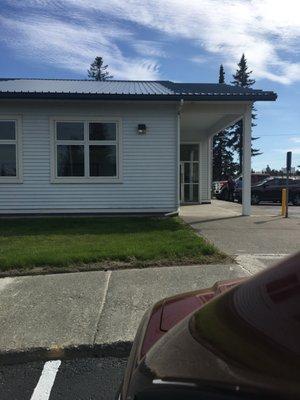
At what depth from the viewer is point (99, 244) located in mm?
9461

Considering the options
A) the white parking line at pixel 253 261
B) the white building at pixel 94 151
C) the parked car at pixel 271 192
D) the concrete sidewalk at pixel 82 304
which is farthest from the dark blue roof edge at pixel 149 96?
the parked car at pixel 271 192

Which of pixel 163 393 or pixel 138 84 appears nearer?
pixel 163 393

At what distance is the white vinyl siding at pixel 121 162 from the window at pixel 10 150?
202 millimetres

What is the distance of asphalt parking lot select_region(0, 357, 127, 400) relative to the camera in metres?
3.89

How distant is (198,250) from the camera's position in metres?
8.66

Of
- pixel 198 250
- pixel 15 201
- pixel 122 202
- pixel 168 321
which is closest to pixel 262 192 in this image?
pixel 122 202

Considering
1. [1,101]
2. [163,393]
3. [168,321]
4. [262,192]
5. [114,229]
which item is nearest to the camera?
[163,393]

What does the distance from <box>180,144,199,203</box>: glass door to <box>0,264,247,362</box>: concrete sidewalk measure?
15524 millimetres

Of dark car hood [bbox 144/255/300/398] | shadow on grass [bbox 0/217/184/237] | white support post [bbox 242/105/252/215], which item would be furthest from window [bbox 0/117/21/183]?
dark car hood [bbox 144/255/300/398]

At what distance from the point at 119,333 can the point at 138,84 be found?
49.1 ft

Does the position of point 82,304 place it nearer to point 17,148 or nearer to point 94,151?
point 94,151

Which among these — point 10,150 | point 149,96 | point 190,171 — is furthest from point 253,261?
point 190,171

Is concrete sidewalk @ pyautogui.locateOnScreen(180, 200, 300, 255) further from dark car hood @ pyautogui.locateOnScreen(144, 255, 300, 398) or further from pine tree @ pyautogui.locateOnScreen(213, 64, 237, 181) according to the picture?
pine tree @ pyautogui.locateOnScreen(213, 64, 237, 181)

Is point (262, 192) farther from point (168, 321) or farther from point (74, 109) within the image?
point (168, 321)
